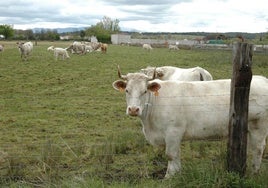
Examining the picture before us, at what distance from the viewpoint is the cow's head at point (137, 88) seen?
5.84 meters

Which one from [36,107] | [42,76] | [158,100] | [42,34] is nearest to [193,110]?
[158,100]

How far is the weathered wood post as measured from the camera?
15.7 feet

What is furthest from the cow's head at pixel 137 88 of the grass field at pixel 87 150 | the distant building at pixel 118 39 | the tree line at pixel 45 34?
the distant building at pixel 118 39

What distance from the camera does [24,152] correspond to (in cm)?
718

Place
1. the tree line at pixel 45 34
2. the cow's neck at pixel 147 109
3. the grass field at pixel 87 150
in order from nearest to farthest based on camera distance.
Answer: the grass field at pixel 87 150 → the cow's neck at pixel 147 109 → the tree line at pixel 45 34

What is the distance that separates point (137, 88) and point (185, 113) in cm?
88

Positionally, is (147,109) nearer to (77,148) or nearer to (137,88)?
(137,88)

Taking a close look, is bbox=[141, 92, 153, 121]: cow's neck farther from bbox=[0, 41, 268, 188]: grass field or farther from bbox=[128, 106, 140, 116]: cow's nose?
bbox=[0, 41, 268, 188]: grass field

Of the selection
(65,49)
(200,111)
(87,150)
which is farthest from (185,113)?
(65,49)

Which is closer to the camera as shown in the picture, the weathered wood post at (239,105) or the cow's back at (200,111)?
the weathered wood post at (239,105)

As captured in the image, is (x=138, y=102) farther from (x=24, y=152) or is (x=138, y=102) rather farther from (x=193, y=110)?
(x=24, y=152)

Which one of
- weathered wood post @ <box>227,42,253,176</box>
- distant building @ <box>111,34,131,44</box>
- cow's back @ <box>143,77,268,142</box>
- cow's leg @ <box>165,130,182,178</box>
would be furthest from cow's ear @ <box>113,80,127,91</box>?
distant building @ <box>111,34,131,44</box>

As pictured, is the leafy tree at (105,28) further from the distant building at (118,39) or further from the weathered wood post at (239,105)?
the weathered wood post at (239,105)

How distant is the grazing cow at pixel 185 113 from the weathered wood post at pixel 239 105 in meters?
1.13
